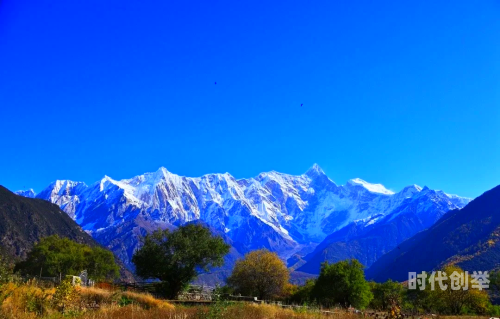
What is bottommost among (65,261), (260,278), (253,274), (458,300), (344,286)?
(458,300)

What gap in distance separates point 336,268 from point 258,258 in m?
17.1

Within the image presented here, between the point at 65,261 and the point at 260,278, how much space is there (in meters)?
37.4

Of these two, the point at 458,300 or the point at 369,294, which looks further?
the point at 369,294

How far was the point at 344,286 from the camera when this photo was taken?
54.7 meters

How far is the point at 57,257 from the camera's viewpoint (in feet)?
248

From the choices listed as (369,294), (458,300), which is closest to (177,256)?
(369,294)

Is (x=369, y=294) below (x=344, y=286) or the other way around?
below

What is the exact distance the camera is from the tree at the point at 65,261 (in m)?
74.5

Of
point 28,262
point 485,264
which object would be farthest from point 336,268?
point 485,264

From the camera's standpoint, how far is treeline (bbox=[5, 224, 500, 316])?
4553cm

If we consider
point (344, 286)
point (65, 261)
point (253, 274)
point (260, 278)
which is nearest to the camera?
point (344, 286)

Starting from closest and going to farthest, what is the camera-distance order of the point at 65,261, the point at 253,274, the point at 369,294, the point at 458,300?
the point at 458,300, the point at 369,294, the point at 253,274, the point at 65,261

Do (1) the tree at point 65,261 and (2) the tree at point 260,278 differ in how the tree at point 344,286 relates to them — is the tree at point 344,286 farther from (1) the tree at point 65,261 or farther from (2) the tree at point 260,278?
(1) the tree at point 65,261

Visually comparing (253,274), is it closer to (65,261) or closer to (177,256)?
(177,256)
